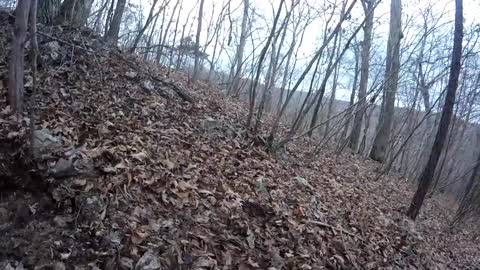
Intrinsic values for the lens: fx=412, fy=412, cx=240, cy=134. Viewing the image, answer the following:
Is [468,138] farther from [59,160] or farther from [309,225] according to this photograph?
[59,160]

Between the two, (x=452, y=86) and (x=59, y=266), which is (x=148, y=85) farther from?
(x=452, y=86)

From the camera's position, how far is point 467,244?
369 inches

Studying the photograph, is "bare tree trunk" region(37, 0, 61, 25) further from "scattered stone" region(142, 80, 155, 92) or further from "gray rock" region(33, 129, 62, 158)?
"gray rock" region(33, 129, 62, 158)

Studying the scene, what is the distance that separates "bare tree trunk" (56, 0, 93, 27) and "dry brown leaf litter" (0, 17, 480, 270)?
0.37 metres

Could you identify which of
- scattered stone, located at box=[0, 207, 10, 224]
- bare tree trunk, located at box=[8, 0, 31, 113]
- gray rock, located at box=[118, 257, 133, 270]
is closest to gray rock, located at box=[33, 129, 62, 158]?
bare tree trunk, located at box=[8, 0, 31, 113]

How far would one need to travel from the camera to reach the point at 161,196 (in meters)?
4.23

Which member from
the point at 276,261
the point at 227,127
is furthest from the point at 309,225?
the point at 227,127

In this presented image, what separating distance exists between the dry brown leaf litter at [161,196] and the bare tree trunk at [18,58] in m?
0.21

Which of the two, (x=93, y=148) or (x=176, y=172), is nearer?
(x=93, y=148)

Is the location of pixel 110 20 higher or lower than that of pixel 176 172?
higher

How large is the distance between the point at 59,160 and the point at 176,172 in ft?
4.30

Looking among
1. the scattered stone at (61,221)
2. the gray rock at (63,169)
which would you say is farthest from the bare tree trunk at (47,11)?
the scattered stone at (61,221)

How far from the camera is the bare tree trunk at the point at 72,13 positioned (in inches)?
257

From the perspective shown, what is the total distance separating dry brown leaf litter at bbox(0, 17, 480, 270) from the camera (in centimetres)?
353
